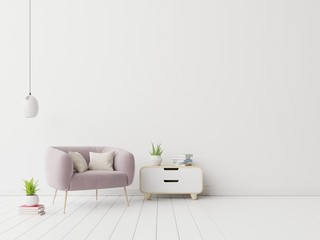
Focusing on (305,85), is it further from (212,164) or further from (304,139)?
(212,164)

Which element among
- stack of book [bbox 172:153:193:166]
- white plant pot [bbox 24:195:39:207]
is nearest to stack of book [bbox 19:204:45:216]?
white plant pot [bbox 24:195:39:207]

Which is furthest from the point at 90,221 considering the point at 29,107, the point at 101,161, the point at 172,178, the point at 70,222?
the point at 29,107

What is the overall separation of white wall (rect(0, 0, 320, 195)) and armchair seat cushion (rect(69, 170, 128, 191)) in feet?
3.18

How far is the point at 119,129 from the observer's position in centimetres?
586

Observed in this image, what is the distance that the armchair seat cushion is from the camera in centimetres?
464

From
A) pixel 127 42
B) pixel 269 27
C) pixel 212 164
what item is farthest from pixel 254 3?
pixel 212 164

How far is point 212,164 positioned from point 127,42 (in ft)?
6.83

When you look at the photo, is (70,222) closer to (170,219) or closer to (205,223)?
(170,219)

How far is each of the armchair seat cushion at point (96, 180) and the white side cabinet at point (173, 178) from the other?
21.9 inches

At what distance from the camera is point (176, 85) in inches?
232

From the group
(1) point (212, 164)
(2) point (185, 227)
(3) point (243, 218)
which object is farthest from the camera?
(1) point (212, 164)

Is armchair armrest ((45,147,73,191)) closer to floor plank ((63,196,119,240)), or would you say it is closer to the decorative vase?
floor plank ((63,196,119,240))

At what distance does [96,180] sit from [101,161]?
20.2 inches

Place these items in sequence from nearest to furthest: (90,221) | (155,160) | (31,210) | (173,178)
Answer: (90,221)
(31,210)
(173,178)
(155,160)
